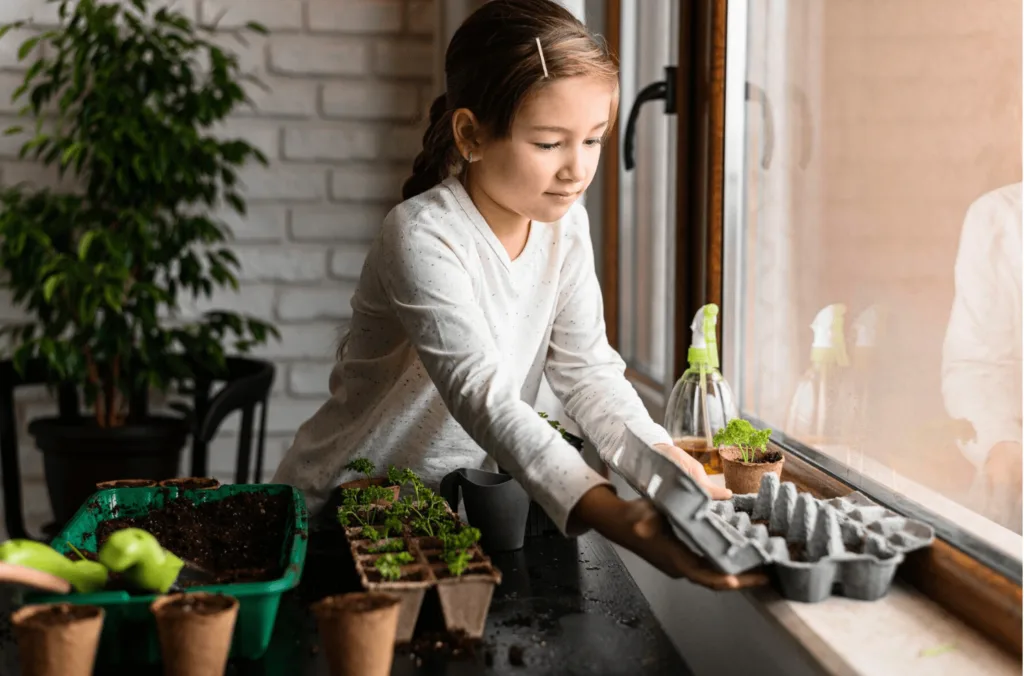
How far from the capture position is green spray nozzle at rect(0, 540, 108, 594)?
3.02 ft

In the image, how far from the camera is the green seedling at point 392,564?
98cm

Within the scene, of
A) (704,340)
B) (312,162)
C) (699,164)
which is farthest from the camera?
(312,162)

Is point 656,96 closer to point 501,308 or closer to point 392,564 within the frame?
point 501,308

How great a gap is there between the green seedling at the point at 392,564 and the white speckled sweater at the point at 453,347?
18 centimetres

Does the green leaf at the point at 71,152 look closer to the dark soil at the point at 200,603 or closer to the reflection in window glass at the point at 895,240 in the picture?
the reflection in window glass at the point at 895,240

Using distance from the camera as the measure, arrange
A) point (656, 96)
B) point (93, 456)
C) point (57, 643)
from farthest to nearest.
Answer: point (93, 456) → point (656, 96) → point (57, 643)

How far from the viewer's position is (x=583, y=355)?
1436 millimetres

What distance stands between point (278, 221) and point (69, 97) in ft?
1.85

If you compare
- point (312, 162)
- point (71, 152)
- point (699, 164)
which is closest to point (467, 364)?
point (699, 164)

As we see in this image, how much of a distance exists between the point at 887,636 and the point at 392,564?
1.42 feet

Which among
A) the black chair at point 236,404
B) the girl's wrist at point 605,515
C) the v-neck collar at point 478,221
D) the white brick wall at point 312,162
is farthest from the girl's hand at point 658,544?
the white brick wall at point 312,162

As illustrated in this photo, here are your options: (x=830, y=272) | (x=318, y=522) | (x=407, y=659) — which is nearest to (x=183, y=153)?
(x=318, y=522)

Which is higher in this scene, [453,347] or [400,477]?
[453,347]

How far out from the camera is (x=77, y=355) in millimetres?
2205
